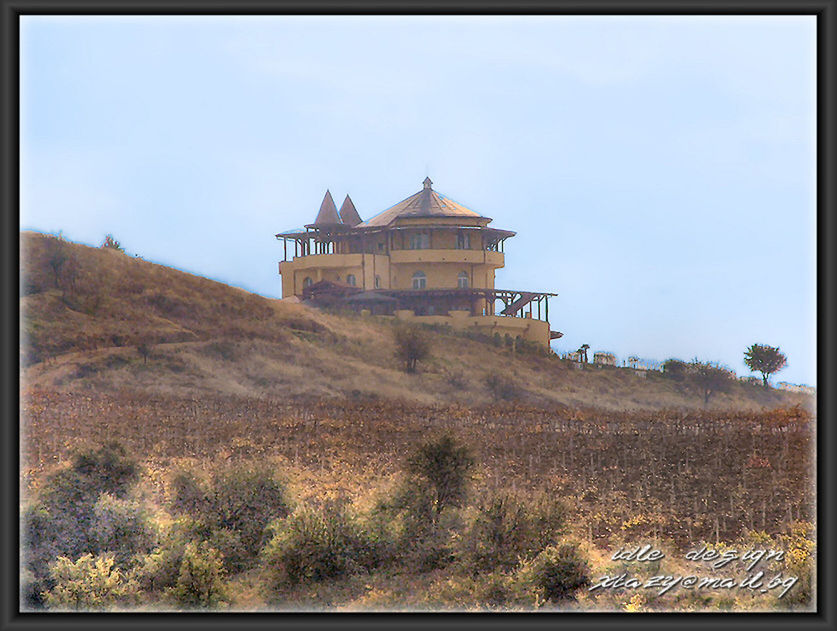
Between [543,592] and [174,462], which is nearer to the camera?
[543,592]

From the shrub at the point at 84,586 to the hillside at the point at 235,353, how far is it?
1750 centimetres

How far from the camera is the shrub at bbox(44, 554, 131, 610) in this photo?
34.0ft

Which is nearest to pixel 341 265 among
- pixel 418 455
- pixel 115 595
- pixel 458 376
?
pixel 458 376

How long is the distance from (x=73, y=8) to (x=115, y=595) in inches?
247

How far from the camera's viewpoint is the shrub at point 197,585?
34.9ft

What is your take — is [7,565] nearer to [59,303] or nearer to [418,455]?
[418,455]

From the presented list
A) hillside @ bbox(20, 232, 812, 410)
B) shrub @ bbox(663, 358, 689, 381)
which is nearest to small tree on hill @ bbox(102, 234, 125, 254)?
hillside @ bbox(20, 232, 812, 410)

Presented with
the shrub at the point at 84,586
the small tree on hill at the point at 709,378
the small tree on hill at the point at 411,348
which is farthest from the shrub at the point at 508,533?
the small tree on hill at the point at 709,378

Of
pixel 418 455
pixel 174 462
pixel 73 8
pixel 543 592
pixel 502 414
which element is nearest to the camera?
pixel 73 8

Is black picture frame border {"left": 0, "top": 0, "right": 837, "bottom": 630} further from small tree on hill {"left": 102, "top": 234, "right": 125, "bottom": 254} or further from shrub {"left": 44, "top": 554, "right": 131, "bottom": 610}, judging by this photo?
small tree on hill {"left": 102, "top": 234, "right": 125, "bottom": 254}

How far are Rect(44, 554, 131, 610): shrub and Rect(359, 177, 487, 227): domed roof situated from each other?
34.9 meters

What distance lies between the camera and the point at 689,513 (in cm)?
1388

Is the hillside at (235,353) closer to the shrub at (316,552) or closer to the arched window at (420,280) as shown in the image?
the arched window at (420,280)

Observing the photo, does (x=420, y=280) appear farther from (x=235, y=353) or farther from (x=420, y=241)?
(x=235, y=353)
